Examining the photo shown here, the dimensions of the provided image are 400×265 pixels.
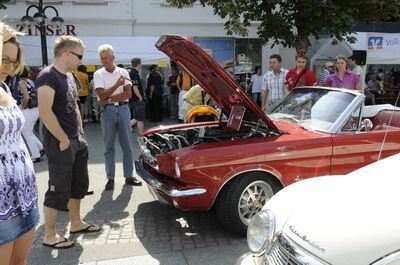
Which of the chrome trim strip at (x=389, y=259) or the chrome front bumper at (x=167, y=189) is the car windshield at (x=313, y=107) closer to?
the chrome front bumper at (x=167, y=189)

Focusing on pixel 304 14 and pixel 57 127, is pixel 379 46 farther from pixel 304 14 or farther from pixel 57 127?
pixel 57 127

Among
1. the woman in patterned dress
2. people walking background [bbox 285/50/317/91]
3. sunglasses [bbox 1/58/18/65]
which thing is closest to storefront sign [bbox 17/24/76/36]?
people walking background [bbox 285/50/317/91]

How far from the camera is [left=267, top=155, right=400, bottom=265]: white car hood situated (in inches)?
71.7

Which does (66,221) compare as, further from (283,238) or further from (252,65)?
(252,65)

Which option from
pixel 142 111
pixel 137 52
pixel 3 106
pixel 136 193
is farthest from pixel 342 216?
pixel 137 52

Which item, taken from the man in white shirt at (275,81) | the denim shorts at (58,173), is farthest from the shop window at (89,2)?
the denim shorts at (58,173)

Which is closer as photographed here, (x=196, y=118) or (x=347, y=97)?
(x=347, y=97)

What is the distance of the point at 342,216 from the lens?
6.66 ft

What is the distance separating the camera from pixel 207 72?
4.45 meters

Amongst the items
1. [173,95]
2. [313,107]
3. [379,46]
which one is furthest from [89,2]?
[313,107]

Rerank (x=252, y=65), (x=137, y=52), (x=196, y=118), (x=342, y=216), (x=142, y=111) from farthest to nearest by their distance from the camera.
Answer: (x=252, y=65)
(x=137, y=52)
(x=142, y=111)
(x=196, y=118)
(x=342, y=216)

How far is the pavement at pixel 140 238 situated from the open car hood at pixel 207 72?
4.23 feet

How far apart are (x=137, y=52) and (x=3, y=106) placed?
450 inches

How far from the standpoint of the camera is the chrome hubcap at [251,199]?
4113mm
